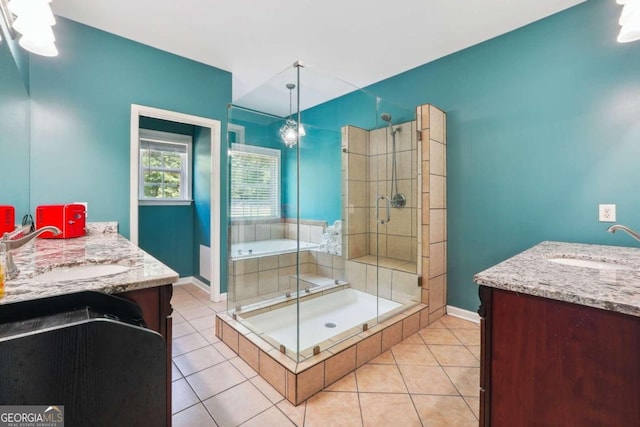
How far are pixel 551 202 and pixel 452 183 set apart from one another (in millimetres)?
790

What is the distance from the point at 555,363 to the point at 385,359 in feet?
4.11

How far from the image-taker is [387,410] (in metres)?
1.51

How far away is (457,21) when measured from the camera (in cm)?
226

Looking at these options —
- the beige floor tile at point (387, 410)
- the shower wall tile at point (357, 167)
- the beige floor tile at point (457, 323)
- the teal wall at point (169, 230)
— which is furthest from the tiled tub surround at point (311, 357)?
the teal wall at point (169, 230)

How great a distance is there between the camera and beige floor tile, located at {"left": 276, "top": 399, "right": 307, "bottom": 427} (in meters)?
1.44

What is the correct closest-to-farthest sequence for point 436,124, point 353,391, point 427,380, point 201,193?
1. point 353,391
2. point 427,380
3. point 436,124
4. point 201,193

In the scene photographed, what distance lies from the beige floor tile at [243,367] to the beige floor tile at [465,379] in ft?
4.22

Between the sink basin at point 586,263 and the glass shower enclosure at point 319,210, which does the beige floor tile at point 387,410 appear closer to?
the glass shower enclosure at point 319,210

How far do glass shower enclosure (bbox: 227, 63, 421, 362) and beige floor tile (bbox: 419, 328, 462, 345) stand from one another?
10.7 inches

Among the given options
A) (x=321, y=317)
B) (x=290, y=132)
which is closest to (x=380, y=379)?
(x=321, y=317)

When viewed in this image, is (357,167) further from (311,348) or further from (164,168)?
(164,168)

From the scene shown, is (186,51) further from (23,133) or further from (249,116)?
(23,133)

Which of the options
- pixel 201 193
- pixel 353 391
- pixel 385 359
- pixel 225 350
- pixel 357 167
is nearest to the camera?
pixel 353 391

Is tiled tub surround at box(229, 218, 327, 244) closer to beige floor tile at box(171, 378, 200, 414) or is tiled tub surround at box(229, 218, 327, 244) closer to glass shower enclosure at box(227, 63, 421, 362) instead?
glass shower enclosure at box(227, 63, 421, 362)
